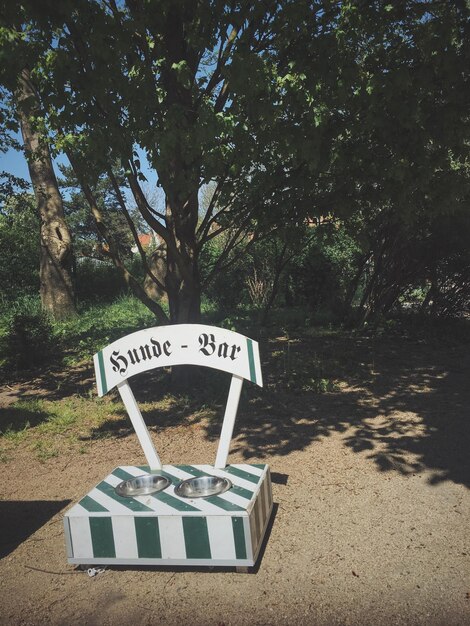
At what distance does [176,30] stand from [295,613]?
6051 millimetres

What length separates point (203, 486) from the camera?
11.5 feet

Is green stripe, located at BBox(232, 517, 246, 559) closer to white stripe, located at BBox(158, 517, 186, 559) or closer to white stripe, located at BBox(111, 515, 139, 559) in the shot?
white stripe, located at BBox(158, 517, 186, 559)

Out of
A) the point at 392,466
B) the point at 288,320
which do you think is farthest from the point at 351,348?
the point at 392,466

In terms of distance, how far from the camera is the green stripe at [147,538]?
3.09 metres

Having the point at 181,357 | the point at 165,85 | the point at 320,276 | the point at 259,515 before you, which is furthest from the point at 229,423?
the point at 320,276

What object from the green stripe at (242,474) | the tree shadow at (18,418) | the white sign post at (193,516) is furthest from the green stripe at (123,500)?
the tree shadow at (18,418)

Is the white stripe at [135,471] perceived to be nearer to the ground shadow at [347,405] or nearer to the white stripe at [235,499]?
the white stripe at [235,499]

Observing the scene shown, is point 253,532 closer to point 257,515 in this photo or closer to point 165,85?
point 257,515

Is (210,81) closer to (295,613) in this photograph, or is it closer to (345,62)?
(345,62)

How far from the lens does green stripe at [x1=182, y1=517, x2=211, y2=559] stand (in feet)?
9.99

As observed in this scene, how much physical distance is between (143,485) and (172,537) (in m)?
0.59

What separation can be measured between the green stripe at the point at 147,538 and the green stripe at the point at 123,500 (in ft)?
0.24

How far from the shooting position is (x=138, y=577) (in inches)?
124

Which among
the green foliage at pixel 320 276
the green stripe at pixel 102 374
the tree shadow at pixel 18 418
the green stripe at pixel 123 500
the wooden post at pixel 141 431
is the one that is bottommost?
the tree shadow at pixel 18 418
